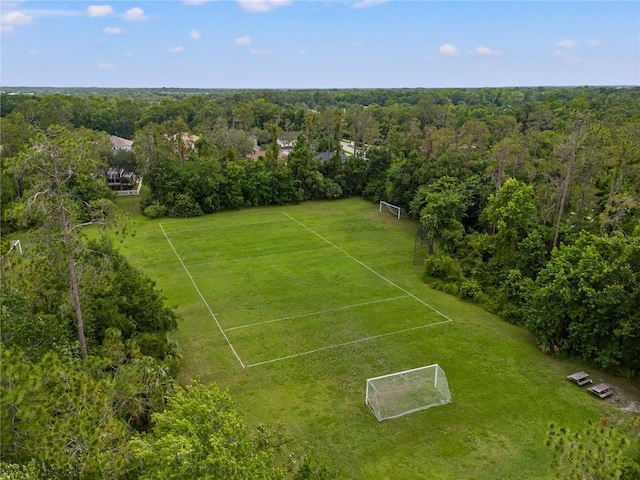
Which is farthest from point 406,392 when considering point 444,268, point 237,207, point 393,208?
point 237,207

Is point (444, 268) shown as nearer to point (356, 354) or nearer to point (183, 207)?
point (356, 354)

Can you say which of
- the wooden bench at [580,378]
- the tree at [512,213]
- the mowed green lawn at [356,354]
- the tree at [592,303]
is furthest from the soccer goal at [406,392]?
the tree at [512,213]

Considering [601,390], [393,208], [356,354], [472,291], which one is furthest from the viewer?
[393,208]

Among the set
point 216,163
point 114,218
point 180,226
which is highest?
point 114,218

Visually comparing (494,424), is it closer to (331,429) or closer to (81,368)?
(331,429)

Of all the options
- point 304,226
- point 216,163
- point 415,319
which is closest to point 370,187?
point 304,226
